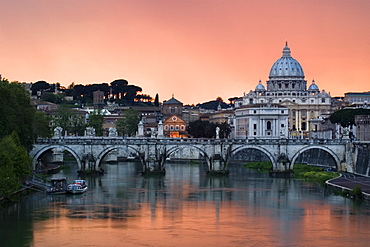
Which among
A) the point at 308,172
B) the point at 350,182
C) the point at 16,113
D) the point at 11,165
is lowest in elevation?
the point at 350,182

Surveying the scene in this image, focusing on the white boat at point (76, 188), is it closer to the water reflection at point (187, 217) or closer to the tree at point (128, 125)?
the water reflection at point (187, 217)

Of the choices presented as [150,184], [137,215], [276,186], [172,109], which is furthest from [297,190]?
[172,109]

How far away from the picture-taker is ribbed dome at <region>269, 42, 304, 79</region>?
186 m

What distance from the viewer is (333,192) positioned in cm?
6247

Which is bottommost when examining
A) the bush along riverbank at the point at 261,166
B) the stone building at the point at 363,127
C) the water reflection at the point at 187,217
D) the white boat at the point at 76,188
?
the water reflection at the point at 187,217

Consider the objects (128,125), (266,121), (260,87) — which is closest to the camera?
(128,125)

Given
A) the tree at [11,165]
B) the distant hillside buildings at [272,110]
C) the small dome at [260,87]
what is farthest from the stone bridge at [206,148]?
the small dome at [260,87]

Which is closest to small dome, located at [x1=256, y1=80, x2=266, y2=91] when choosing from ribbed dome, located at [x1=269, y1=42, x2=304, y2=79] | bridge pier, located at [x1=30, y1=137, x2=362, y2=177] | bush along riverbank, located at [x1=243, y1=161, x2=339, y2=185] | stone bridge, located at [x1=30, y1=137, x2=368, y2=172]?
ribbed dome, located at [x1=269, y1=42, x2=304, y2=79]

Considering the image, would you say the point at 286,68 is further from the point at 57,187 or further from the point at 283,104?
the point at 57,187

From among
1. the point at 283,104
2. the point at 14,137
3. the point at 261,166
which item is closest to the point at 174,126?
the point at 283,104

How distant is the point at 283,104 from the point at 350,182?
351 ft

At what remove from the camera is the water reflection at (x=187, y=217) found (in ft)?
143

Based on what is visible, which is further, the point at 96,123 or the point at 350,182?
the point at 96,123

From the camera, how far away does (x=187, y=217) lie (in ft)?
167
